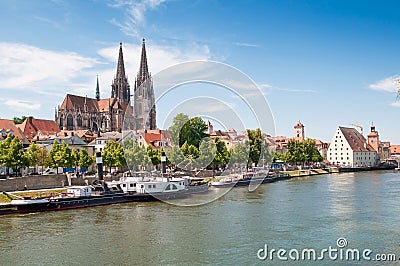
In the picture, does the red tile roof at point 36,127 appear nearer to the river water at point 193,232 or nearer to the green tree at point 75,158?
the green tree at point 75,158

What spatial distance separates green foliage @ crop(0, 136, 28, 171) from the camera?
4997 centimetres

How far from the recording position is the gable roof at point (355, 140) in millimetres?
137500

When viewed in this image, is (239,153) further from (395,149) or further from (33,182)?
(395,149)

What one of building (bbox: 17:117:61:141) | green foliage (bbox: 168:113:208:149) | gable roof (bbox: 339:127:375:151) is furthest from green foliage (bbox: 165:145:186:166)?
gable roof (bbox: 339:127:375:151)

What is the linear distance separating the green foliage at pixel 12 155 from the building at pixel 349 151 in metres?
107

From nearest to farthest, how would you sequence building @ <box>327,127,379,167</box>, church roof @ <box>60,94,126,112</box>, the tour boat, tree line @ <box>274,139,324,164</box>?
the tour boat, tree line @ <box>274,139,324,164</box>, church roof @ <box>60,94,126,112</box>, building @ <box>327,127,379,167</box>

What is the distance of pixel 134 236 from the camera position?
28594 millimetres

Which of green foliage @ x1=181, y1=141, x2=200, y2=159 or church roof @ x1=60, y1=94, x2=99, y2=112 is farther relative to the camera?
church roof @ x1=60, y1=94, x2=99, y2=112

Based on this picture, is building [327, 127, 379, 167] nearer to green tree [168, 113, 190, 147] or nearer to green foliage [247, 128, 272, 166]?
green foliage [247, 128, 272, 166]

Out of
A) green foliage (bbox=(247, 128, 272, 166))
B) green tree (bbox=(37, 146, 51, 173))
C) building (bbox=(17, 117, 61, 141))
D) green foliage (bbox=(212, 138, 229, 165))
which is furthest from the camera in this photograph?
building (bbox=(17, 117, 61, 141))

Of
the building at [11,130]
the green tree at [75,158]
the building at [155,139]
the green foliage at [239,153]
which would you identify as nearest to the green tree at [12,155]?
the green tree at [75,158]

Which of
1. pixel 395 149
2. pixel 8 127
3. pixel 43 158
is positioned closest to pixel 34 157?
pixel 43 158

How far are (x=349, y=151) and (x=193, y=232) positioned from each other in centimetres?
11595

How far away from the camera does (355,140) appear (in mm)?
141375
